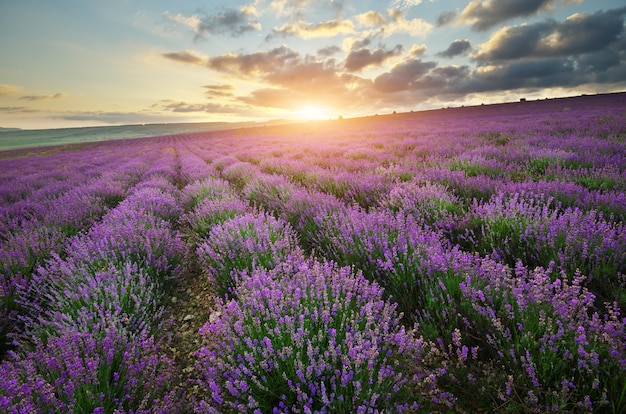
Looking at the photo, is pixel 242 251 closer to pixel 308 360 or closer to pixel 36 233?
pixel 308 360

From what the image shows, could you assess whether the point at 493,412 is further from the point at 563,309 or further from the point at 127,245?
the point at 127,245

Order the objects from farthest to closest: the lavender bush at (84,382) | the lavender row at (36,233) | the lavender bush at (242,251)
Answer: the lavender bush at (242,251) < the lavender row at (36,233) < the lavender bush at (84,382)

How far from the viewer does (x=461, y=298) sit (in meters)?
1.98

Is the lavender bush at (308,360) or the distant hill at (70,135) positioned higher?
the distant hill at (70,135)

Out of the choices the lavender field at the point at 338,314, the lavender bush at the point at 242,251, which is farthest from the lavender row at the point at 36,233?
the lavender bush at the point at 242,251

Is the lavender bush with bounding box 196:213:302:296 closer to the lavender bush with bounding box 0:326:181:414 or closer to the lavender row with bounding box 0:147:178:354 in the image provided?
the lavender bush with bounding box 0:326:181:414

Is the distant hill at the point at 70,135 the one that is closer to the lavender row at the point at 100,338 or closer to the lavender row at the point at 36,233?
the lavender row at the point at 36,233

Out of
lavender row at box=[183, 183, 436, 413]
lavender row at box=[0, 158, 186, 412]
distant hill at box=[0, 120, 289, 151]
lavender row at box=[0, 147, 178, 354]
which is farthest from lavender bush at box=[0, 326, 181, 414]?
distant hill at box=[0, 120, 289, 151]

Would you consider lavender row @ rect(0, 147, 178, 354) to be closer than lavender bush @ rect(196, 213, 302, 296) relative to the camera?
Yes

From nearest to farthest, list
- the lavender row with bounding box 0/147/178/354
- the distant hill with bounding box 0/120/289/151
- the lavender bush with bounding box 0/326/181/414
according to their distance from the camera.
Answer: the lavender bush with bounding box 0/326/181/414 → the lavender row with bounding box 0/147/178/354 → the distant hill with bounding box 0/120/289/151

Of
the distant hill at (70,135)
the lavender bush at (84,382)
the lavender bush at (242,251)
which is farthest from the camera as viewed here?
the distant hill at (70,135)

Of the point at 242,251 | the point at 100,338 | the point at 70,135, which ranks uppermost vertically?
the point at 70,135

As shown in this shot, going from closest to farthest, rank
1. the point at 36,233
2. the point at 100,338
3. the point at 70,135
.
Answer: the point at 100,338
the point at 36,233
the point at 70,135

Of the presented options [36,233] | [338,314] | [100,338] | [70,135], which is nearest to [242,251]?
[100,338]
